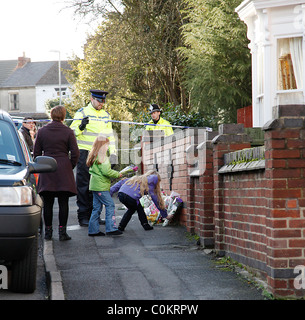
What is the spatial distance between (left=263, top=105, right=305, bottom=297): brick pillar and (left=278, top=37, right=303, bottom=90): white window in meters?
8.89

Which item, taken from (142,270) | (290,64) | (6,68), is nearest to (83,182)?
(142,270)

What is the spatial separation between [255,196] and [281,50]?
8676 millimetres

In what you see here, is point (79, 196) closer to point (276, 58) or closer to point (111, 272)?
point (111, 272)

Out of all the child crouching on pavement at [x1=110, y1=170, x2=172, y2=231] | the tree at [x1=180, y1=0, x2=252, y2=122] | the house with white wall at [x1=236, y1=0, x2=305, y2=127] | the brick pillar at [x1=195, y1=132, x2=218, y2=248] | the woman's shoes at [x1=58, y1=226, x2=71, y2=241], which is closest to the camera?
the brick pillar at [x1=195, y1=132, x2=218, y2=248]

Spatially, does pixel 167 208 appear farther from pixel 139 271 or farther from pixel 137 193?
pixel 139 271

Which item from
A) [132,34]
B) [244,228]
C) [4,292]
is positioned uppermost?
[132,34]

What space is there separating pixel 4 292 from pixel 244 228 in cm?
265

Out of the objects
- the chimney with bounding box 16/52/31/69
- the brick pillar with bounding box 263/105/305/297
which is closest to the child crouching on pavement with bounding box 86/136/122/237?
the brick pillar with bounding box 263/105/305/297

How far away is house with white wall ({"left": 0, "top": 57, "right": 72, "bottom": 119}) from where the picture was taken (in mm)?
65250

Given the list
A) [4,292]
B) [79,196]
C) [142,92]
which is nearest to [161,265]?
[4,292]

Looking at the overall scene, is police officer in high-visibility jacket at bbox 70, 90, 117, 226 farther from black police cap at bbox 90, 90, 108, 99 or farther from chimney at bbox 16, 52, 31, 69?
chimney at bbox 16, 52, 31, 69

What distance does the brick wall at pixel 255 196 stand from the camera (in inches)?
220

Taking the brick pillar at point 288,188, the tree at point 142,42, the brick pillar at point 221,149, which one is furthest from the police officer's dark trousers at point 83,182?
the tree at point 142,42

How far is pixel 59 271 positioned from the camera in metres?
6.75
